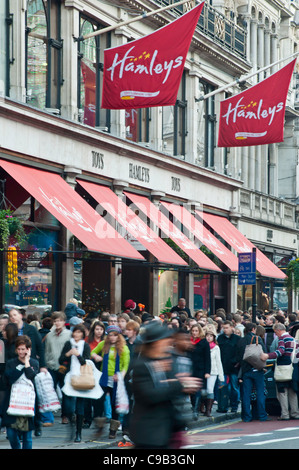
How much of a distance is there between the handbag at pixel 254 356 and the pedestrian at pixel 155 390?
9.64 meters

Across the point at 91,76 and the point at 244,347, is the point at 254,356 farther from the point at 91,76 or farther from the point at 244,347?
the point at 91,76

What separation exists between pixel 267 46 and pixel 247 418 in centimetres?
2876

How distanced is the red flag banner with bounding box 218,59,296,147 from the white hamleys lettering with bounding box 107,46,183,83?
578cm

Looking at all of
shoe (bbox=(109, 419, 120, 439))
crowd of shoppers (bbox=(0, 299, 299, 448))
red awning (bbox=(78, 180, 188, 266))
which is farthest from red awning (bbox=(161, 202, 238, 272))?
shoe (bbox=(109, 419, 120, 439))

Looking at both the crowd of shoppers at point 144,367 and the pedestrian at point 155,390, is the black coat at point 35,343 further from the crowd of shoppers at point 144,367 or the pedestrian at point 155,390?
the pedestrian at point 155,390

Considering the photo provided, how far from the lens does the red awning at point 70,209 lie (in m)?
23.2

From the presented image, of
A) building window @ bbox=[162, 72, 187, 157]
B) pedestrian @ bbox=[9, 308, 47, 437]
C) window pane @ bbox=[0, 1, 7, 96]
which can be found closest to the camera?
pedestrian @ bbox=[9, 308, 47, 437]

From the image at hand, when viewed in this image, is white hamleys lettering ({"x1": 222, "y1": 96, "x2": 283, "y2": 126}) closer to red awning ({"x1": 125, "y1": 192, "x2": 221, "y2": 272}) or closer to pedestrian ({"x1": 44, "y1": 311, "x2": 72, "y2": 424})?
red awning ({"x1": 125, "y1": 192, "x2": 221, "y2": 272})

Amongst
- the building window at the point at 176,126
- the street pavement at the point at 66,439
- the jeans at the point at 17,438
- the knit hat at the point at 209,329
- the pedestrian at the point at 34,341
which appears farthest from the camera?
the building window at the point at 176,126

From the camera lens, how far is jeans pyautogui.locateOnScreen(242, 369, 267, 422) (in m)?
18.6

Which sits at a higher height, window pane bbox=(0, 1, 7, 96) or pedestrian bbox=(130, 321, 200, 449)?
window pane bbox=(0, 1, 7, 96)

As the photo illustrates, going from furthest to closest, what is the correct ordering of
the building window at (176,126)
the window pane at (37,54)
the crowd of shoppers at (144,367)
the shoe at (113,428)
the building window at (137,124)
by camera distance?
1. the building window at (176,126)
2. the building window at (137,124)
3. the window pane at (37,54)
4. the shoe at (113,428)
5. the crowd of shoppers at (144,367)

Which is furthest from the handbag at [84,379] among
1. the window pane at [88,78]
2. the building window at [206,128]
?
the building window at [206,128]

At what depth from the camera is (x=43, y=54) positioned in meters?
25.7
